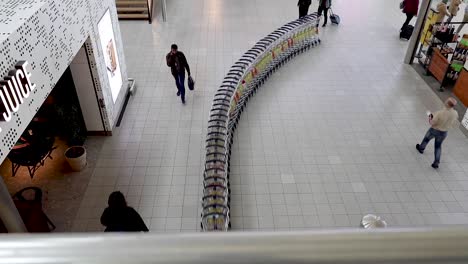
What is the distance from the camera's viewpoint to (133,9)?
538 inches

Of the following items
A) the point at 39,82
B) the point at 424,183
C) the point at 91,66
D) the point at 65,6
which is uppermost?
the point at 65,6

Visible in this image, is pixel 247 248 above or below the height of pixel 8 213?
above

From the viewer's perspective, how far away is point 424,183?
7.24 meters

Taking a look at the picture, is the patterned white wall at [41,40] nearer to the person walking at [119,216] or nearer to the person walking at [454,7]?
the person walking at [119,216]

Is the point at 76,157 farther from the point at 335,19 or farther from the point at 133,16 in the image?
the point at 335,19

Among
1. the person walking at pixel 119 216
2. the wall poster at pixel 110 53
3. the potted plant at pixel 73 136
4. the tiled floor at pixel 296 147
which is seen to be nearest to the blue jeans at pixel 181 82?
the tiled floor at pixel 296 147

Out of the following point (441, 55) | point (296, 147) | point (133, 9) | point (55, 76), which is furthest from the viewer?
point (133, 9)

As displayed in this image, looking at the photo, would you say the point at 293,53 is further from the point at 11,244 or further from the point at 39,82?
the point at 11,244

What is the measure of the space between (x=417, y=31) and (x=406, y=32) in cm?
178

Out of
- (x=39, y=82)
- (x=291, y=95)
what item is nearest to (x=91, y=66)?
(x=39, y=82)

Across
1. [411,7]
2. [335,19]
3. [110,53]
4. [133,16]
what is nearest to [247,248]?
[110,53]

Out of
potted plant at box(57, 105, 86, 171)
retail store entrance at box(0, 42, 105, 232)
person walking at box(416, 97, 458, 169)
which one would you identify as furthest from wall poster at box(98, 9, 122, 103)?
person walking at box(416, 97, 458, 169)

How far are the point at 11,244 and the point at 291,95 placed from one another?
9459 mm

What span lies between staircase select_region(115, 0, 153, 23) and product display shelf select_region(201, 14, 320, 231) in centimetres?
541
